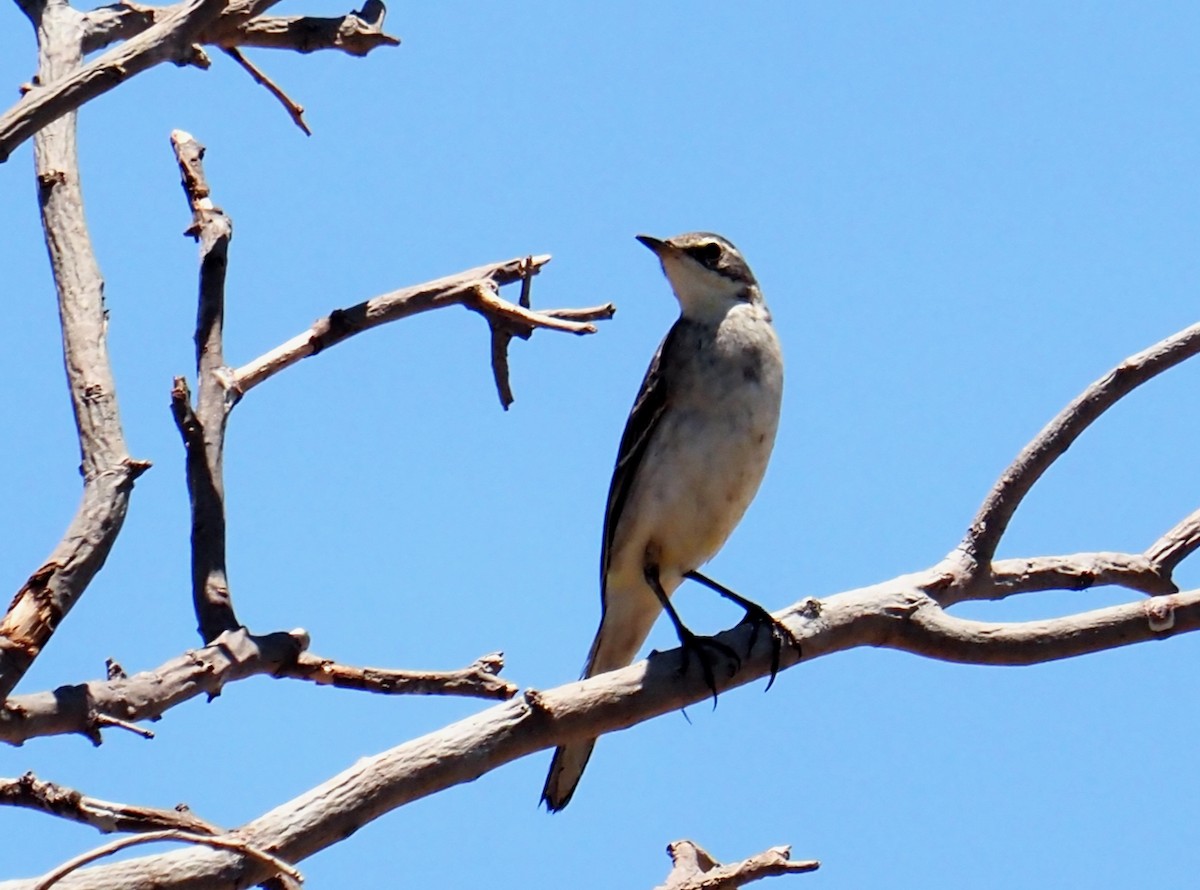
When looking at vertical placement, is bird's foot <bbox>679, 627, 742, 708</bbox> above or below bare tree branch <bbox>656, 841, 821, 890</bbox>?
above

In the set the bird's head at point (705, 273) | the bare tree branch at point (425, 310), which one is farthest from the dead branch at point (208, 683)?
the bird's head at point (705, 273)

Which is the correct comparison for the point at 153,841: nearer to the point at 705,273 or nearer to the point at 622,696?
the point at 622,696

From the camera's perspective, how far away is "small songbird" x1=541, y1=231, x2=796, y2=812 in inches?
279

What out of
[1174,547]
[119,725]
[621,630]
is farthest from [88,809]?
[1174,547]

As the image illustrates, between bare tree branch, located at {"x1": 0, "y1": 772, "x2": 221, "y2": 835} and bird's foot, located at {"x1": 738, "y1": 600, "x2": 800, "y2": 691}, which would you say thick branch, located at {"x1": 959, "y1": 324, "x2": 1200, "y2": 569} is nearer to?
bird's foot, located at {"x1": 738, "y1": 600, "x2": 800, "y2": 691}

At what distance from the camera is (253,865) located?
14.2 ft

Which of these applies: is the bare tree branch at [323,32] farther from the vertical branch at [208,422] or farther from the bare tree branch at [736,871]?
the bare tree branch at [736,871]

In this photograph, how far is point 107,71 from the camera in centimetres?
488

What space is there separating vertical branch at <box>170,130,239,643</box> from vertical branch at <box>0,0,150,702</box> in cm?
35

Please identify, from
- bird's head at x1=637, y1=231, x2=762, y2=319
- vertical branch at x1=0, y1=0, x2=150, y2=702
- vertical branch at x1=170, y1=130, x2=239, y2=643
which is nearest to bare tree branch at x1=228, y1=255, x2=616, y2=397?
vertical branch at x1=170, y1=130, x2=239, y2=643

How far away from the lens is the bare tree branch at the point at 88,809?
171 inches

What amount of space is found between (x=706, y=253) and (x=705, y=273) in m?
0.17

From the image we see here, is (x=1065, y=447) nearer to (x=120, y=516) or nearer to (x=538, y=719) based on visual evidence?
(x=538, y=719)

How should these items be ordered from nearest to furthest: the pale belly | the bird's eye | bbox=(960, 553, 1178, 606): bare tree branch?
1. bbox=(960, 553, 1178, 606): bare tree branch
2. the pale belly
3. the bird's eye
